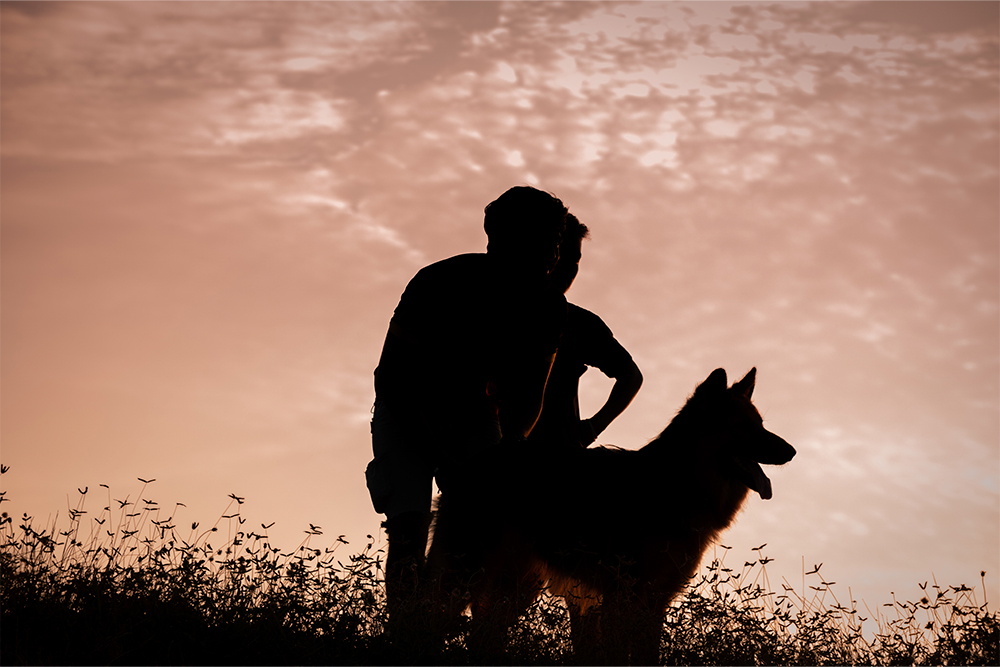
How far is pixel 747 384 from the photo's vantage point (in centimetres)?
599

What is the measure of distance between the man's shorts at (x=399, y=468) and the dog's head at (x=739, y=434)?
2.09 meters

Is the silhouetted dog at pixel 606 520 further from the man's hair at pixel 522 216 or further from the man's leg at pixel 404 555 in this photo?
the man's hair at pixel 522 216

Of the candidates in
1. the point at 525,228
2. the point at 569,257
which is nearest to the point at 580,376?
the point at 569,257

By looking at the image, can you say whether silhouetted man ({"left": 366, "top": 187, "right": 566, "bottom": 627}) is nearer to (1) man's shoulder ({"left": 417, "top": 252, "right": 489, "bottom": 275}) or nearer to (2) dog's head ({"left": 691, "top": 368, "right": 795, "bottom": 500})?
(1) man's shoulder ({"left": 417, "top": 252, "right": 489, "bottom": 275})

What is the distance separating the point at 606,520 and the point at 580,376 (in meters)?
1.13

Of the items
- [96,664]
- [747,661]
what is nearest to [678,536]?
[747,661]

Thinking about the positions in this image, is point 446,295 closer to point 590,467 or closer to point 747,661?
point 590,467

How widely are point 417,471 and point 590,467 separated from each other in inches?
52.6

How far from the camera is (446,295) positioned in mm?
4836

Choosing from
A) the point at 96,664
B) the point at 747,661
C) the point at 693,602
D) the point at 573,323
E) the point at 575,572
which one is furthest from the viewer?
the point at 573,323

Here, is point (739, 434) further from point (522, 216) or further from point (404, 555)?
point (404, 555)

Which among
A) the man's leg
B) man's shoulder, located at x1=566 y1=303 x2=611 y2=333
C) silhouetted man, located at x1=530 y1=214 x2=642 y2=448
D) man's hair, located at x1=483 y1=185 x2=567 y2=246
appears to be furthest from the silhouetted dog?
man's hair, located at x1=483 y1=185 x2=567 y2=246

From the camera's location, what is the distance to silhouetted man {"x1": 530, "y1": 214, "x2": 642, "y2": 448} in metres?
6.16

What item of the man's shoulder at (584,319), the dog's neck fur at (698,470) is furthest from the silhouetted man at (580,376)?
the dog's neck fur at (698,470)
